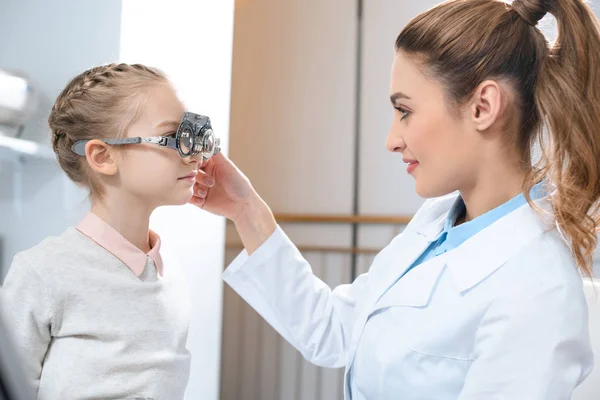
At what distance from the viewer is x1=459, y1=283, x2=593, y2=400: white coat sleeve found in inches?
29.9

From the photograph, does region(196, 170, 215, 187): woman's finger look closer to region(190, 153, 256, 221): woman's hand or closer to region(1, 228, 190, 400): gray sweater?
region(190, 153, 256, 221): woman's hand

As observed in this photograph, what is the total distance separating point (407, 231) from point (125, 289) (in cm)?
52

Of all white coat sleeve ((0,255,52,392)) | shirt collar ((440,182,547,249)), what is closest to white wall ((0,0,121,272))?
white coat sleeve ((0,255,52,392))

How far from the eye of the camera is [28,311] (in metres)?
0.91

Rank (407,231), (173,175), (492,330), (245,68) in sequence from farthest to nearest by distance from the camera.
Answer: (245,68) → (407,231) → (173,175) → (492,330)

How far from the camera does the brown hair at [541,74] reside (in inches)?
33.5

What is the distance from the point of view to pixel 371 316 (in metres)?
0.99

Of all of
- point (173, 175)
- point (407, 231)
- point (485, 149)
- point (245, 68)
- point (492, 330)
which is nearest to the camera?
point (492, 330)

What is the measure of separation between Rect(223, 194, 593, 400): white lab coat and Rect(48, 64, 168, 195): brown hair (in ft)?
1.68

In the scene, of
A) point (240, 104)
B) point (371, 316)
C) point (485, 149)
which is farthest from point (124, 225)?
point (240, 104)

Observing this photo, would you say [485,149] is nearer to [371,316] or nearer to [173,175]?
[371,316]

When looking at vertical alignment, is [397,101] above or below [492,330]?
above

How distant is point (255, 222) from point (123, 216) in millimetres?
275

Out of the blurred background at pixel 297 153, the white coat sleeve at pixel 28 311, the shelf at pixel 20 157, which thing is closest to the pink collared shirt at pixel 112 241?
the white coat sleeve at pixel 28 311
